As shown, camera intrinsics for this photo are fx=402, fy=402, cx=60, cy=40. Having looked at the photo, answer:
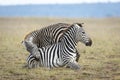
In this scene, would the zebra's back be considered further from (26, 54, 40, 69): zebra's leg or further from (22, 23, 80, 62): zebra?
(26, 54, 40, 69): zebra's leg

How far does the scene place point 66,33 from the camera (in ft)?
34.2

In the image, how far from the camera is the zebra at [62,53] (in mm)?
10180

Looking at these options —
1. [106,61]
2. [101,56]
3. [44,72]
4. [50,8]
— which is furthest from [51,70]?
[50,8]

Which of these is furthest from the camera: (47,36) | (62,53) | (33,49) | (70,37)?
(47,36)

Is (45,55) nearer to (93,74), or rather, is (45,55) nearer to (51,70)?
(51,70)

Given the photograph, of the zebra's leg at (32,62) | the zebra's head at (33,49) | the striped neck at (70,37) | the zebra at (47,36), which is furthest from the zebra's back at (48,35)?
the zebra's leg at (32,62)

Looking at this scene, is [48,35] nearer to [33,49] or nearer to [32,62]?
[33,49]

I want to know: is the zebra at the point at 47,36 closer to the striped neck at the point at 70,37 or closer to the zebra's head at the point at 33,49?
the zebra's head at the point at 33,49

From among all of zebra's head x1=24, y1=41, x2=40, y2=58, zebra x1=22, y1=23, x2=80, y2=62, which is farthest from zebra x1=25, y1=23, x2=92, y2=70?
zebra x1=22, y1=23, x2=80, y2=62

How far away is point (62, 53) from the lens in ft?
33.5

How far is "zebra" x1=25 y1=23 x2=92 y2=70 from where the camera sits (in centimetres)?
1018

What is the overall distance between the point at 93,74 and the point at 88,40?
41.6 inches

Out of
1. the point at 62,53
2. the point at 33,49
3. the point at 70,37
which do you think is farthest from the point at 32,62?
the point at 70,37

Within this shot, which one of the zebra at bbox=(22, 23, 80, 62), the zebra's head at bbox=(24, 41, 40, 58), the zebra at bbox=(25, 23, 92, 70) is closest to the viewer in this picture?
the zebra at bbox=(25, 23, 92, 70)
